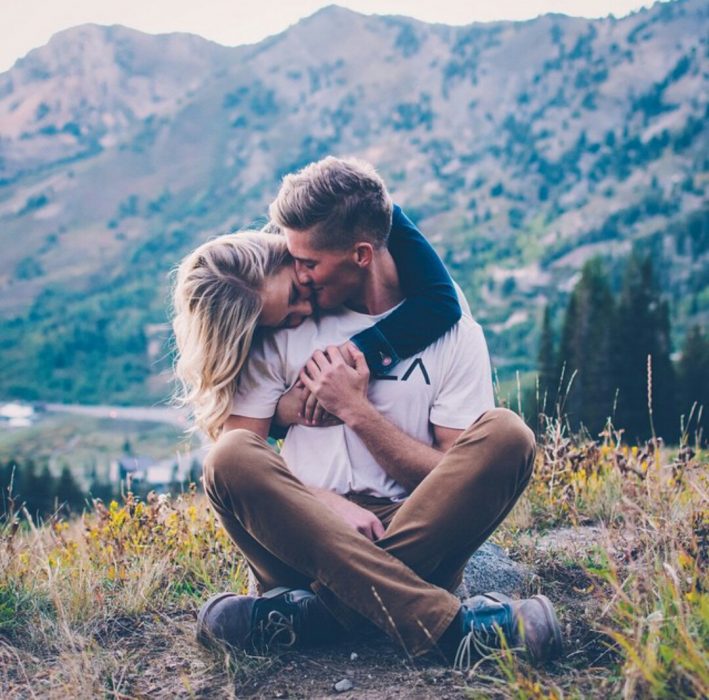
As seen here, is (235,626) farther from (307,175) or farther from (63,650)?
(307,175)

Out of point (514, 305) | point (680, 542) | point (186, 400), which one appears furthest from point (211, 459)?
point (514, 305)

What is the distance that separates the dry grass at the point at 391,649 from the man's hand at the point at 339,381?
3.33 feet

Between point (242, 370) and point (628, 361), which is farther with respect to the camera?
point (628, 361)

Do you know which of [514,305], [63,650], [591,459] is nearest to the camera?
[63,650]

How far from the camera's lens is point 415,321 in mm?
3619

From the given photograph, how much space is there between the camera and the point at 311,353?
12.2 feet

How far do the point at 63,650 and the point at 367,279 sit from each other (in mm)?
2074

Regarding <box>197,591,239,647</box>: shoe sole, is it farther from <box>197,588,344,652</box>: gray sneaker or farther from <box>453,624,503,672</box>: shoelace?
<box>453,624,503,672</box>: shoelace

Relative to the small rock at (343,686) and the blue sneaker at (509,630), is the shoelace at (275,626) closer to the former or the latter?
the small rock at (343,686)

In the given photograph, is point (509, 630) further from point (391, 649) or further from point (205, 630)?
point (205, 630)

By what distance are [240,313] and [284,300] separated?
25 centimetres

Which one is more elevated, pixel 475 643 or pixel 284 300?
pixel 284 300

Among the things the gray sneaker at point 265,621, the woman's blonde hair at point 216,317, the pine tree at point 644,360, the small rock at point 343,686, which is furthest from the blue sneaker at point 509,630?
the pine tree at point 644,360

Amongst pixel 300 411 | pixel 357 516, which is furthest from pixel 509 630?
pixel 300 411
